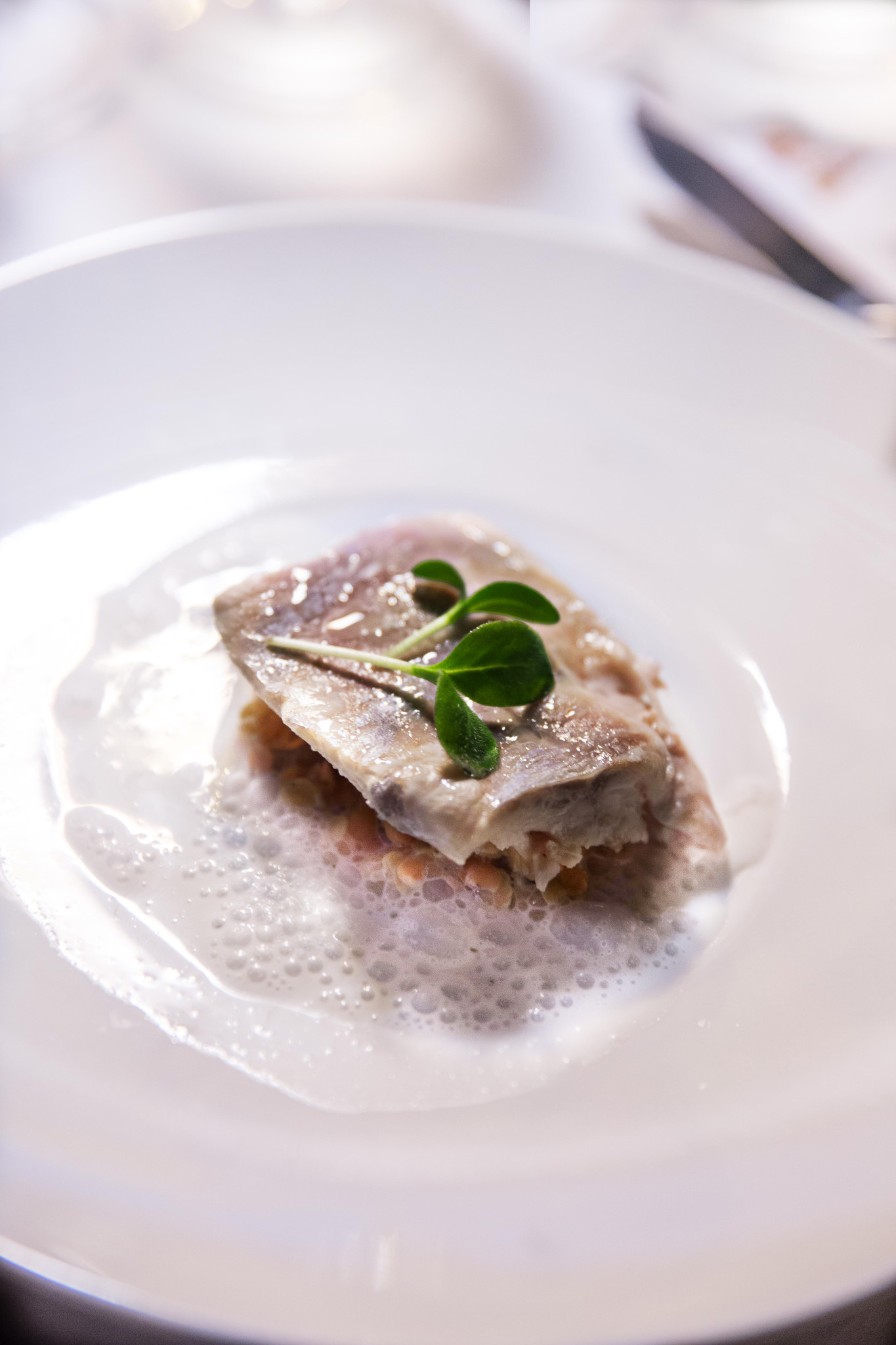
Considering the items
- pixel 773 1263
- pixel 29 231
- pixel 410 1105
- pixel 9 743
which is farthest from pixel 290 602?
pixel 29 231

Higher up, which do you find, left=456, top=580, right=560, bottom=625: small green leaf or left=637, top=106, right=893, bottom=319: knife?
left=637, top=106, right=893, bottom=319: knife

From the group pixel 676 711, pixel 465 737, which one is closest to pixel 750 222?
pixel 676 711

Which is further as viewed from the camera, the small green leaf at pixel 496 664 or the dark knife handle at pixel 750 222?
the dark knife handle at pixel 750 222

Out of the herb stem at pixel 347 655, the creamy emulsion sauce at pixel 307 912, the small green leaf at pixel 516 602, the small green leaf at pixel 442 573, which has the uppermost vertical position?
A: the small green leaf at pixel 516 602

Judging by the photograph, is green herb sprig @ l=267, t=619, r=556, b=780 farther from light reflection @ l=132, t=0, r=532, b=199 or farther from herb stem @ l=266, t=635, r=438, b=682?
light reflection @ l=132, t=0, r=532, b=199

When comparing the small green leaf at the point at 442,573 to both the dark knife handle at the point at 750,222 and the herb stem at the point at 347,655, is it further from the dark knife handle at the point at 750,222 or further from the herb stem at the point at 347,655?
the dark knife handle at the point at 750,222

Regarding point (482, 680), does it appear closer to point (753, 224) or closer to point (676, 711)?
point (676, 711)

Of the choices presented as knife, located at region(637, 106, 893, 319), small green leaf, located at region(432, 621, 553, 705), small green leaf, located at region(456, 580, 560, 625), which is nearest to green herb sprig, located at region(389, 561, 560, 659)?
small green leaf, located at region(456, 580, 560, 625)

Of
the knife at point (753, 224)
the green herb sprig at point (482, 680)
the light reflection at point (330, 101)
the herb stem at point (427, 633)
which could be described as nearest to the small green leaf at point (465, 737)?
the green herb sprig at point (482, 680)
